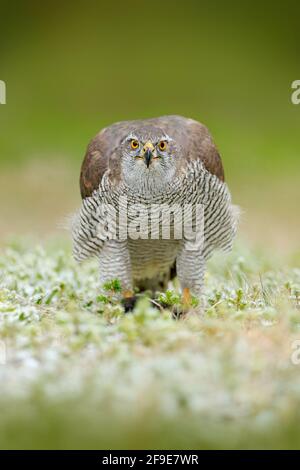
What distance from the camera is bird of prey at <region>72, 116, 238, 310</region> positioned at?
5.95 m

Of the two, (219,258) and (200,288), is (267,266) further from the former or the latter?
(200,288)

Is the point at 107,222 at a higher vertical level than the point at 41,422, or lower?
higher

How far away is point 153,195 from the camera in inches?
235

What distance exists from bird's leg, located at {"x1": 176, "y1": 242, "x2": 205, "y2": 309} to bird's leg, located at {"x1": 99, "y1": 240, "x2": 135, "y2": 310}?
0.41 metres

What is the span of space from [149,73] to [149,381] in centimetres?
2104

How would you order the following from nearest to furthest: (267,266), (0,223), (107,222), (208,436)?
(208,436), (107,222), (267,266), (0,223)

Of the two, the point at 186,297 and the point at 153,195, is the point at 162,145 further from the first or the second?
the point at 186,297

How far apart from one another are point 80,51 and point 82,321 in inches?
821

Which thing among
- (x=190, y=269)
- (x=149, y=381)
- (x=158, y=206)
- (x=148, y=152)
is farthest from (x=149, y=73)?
(x=149, y=381)

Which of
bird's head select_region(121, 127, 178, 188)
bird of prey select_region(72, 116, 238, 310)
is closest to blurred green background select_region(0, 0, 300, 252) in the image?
bird of prey select_region(72, 116, 238, 310)

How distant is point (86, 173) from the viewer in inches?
259

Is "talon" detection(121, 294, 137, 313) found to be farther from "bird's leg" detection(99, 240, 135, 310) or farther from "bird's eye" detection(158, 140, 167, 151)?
"bird's eye" detection(158, 140, 167, 151)

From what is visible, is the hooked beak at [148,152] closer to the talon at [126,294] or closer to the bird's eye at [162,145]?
the bird's eye at [162,145]

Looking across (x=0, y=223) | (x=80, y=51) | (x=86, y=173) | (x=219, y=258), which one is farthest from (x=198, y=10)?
(x=86, y=173)
